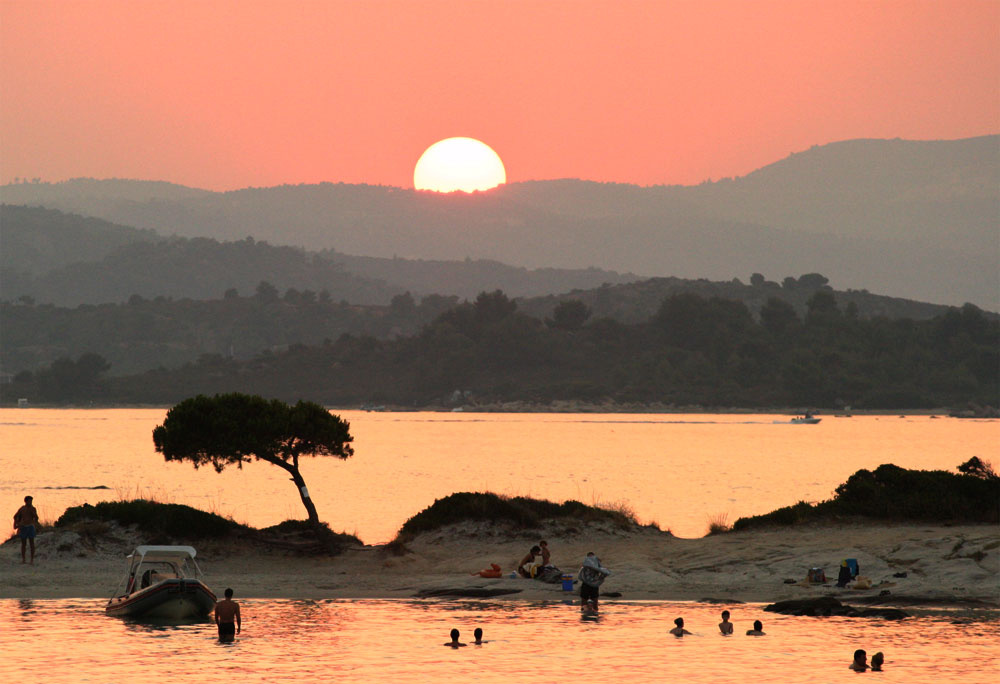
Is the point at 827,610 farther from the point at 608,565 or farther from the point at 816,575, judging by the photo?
the point at 608,565

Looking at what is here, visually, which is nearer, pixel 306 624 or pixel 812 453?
pixel 306 624

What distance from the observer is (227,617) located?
33312 millimetres

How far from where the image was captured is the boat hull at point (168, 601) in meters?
36.1

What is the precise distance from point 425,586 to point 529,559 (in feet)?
11.3

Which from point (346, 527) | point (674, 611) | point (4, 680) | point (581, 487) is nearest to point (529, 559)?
point (674, 611)

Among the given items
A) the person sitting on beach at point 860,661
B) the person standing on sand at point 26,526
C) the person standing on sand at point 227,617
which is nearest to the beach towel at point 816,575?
the person sitting on beach at point 860,661

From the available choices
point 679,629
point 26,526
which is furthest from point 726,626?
point 26,526

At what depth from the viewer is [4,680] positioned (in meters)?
29.2

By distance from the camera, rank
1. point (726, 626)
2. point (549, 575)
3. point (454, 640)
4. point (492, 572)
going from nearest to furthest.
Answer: point (454, 640) → point (726, 626) → point (549, 575) → point (492, 572)

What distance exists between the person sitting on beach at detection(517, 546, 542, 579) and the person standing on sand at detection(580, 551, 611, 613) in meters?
4.34

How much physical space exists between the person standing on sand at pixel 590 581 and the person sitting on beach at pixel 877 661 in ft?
29.8

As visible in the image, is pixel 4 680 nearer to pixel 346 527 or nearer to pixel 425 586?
pixel 425 586

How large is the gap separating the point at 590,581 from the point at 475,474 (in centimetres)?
8265

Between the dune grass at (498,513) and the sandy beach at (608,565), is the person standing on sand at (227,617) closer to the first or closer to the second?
the sandy beach at (608,565)
